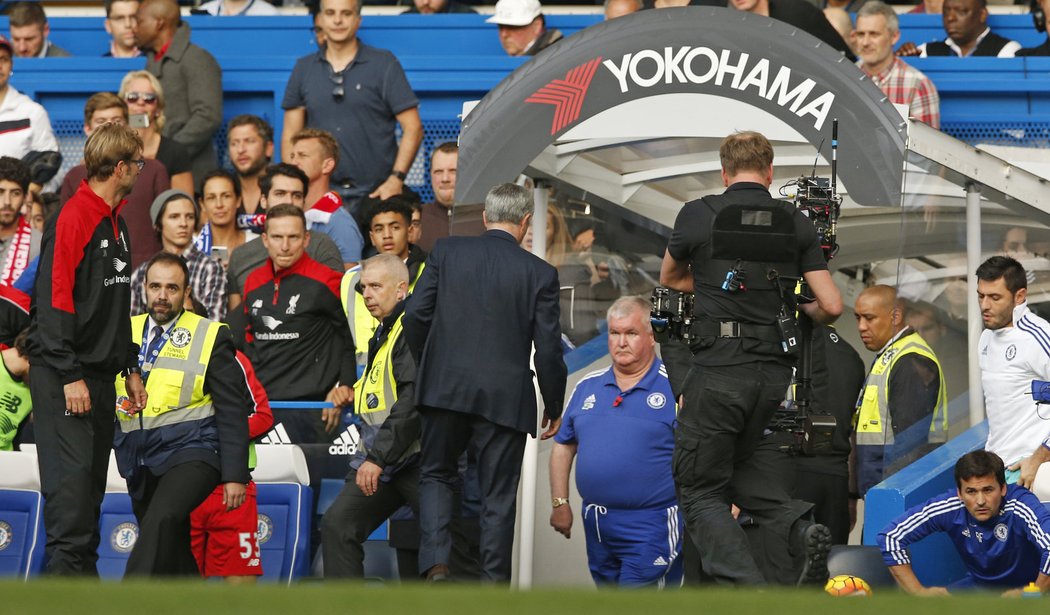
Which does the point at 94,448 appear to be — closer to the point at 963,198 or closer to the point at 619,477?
the point at 619,477

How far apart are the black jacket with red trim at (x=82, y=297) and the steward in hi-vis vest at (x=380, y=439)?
126cm

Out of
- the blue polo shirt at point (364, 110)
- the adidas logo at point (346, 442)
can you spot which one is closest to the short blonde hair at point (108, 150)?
the adidas logo at point (346, 442)

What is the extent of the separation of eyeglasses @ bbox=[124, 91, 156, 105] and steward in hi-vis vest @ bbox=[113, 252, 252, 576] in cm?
385

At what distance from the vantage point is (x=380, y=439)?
8.33m

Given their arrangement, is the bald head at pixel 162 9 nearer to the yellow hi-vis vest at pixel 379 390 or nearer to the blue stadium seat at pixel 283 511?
the blue stadium seat at pixel 283 511

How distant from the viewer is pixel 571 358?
1023 cm

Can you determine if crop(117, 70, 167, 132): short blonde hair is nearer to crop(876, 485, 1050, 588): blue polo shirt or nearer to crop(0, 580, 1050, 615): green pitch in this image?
crop(876, 485, 1050, 588): blue polo shirt

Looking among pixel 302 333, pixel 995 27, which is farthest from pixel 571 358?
pixel 995 27

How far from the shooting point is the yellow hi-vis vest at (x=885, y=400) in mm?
9320

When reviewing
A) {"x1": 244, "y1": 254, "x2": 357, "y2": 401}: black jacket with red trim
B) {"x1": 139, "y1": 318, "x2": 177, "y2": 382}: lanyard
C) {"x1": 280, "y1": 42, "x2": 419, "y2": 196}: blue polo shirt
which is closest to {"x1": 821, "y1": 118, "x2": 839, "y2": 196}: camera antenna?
{"x1": 244, "y1": 254, "x2": 357, "y2": 401}: black jacket with red trim

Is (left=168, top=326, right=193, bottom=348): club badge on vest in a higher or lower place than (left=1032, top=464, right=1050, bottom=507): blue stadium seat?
higher

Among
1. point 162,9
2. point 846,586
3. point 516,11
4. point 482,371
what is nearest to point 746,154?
point 482,371

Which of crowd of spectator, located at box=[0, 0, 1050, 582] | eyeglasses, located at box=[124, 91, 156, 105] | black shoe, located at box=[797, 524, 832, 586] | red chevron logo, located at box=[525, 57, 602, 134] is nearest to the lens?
black shoe, located at box=[797, 524, 832, 586]

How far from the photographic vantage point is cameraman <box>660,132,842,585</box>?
23.5 ft
